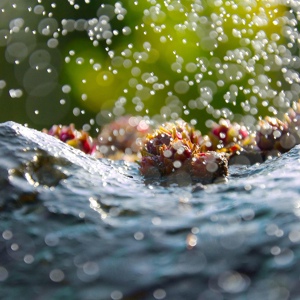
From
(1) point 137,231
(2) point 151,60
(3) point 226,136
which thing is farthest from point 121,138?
(1) point 137,231

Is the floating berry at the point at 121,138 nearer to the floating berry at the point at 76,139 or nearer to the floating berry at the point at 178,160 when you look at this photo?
the floating berry at the point at 76,139

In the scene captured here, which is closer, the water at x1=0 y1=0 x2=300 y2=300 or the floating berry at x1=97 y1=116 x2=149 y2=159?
the water at x1=0 y1=0 x2=300 y2=300

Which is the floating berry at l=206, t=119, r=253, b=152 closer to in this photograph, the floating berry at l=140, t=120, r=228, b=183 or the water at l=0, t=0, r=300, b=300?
the floating berry at l=140, t=120, r=228, b=183

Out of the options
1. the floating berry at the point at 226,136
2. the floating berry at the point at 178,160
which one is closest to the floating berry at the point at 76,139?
the floating berry at the point at 226,136

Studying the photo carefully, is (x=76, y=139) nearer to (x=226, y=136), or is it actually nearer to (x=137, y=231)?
(x=226, y=136)

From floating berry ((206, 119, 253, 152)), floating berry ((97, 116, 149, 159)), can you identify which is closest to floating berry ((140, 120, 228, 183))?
floating berry ((206, 119, 253, 152))

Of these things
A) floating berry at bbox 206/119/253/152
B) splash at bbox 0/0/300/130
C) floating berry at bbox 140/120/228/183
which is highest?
floating berry at bbox 140/120/228/183
